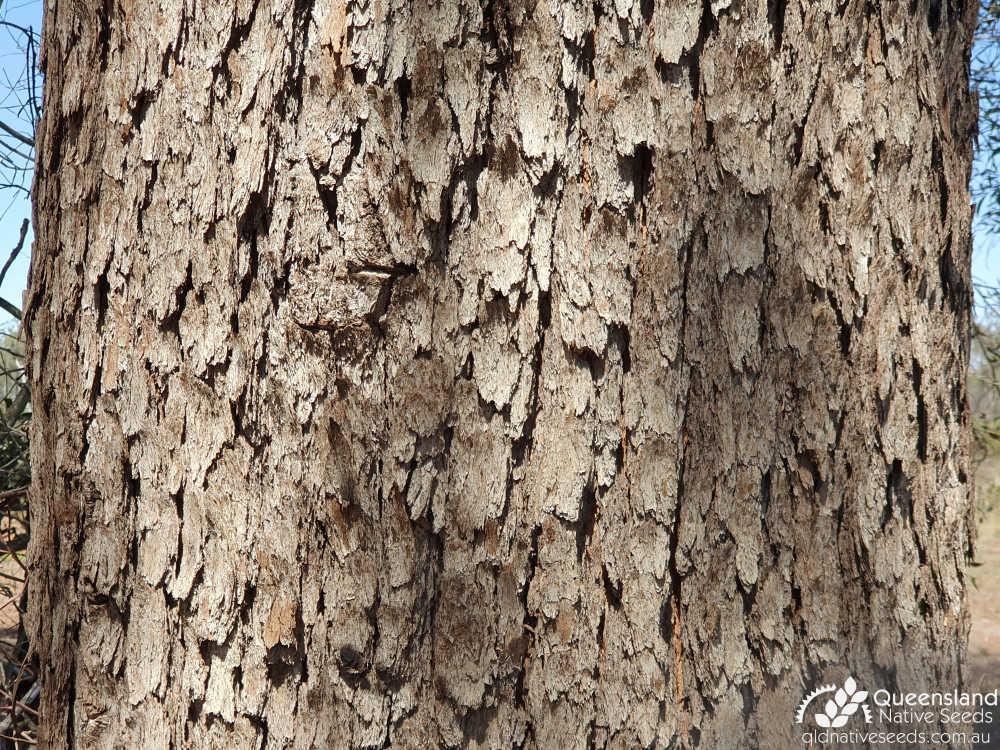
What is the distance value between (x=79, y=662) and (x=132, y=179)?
2.17ft

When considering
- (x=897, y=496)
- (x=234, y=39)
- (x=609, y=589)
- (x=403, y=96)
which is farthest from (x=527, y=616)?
(x=234, y=39)

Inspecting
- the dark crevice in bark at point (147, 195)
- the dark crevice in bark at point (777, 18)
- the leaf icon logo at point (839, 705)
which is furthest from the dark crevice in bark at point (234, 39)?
the leaf icon logo at point (839, 705)

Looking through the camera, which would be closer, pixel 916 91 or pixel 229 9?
pixel 229 9

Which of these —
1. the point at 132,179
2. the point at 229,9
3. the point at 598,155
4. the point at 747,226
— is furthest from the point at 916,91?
the point at 132,179

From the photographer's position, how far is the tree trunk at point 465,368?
37.4 inches

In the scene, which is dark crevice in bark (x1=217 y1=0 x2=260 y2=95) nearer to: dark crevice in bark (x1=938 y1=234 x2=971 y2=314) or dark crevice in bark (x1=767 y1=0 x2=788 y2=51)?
dark crevice in bark (x1=767 y1=0 x2=788 y2=51)

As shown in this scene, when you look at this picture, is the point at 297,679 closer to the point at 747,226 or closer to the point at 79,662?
the point at 79,662

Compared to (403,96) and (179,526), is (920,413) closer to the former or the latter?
(403,96)

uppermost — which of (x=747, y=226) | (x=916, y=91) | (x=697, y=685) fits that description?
(x=916, y=91)

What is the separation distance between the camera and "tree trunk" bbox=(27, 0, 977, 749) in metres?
0.95

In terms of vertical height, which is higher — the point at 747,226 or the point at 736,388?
the point at 747,226

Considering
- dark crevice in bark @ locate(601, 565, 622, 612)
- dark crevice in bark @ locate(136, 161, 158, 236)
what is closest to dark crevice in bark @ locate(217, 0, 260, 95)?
dark crevice in bark @ locate(136, 161, 158, 236)

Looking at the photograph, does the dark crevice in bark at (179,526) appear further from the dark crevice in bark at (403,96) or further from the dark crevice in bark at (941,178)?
the dark crevice in bark at (941,178)

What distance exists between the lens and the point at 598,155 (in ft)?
3.21
